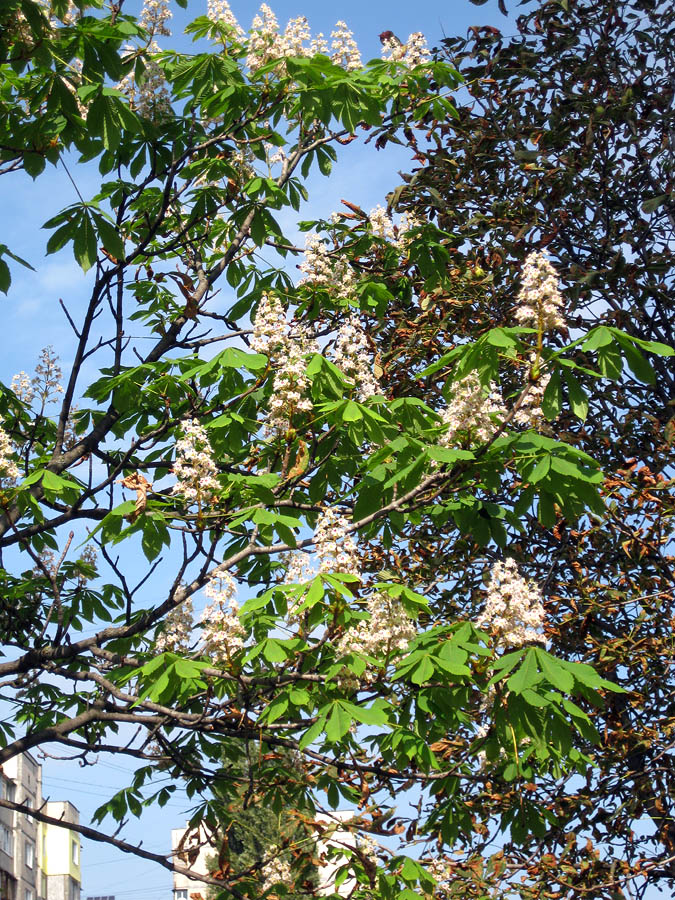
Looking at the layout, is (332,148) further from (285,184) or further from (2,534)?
(2,534)

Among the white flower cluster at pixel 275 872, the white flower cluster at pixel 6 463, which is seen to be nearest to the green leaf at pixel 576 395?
the white flower cluster at pixel 6 463

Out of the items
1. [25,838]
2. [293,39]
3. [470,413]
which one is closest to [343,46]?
[293,39]

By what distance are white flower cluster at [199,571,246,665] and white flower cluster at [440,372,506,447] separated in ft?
4.92

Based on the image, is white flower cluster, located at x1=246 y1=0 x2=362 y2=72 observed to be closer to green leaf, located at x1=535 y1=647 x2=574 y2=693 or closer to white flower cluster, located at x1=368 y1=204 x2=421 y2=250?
white flower cluster, located at x1=368 y1=204 x2=421 y2=250

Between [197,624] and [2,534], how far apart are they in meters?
1.60

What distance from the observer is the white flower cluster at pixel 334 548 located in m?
5.23

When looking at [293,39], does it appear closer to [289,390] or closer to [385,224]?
[385,224]

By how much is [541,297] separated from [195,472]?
2.22 meters

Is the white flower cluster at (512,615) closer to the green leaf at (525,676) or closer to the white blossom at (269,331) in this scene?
the green leaf at (525,676)

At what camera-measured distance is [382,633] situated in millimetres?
5332

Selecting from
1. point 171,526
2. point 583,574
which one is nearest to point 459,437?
point 171,526

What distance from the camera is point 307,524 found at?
7195 millimetres

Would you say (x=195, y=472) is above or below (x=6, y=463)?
below

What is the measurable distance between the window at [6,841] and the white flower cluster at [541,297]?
41.9m
